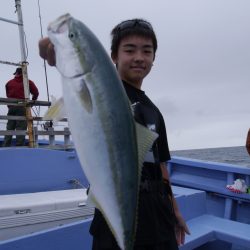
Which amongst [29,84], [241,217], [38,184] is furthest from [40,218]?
[29,84]

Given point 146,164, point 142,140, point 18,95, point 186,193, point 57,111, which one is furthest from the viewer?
point 18,95

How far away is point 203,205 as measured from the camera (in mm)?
4621

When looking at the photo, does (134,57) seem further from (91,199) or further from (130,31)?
(91,199)

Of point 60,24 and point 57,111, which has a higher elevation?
point 60,24

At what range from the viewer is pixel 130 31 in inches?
85.4

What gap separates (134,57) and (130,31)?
18 cm

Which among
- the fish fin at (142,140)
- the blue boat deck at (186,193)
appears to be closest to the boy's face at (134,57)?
the fish fin at (142,140)

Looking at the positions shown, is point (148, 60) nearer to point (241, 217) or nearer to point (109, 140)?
point (109, 140)

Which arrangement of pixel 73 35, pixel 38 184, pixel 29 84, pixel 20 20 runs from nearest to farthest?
pixel 73 35 → pixel 38 184 → pixel 20 20 → pixel 29 84

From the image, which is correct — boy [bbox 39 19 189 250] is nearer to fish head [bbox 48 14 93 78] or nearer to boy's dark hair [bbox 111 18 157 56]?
boy's dark hair [bbox 111 18 157 56]

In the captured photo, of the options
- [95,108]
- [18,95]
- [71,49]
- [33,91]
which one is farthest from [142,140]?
[18,95]

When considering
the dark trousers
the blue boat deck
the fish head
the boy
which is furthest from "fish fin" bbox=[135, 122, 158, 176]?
the dark trousers

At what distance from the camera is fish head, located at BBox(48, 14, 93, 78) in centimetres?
133

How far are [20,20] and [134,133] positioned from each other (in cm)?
830
